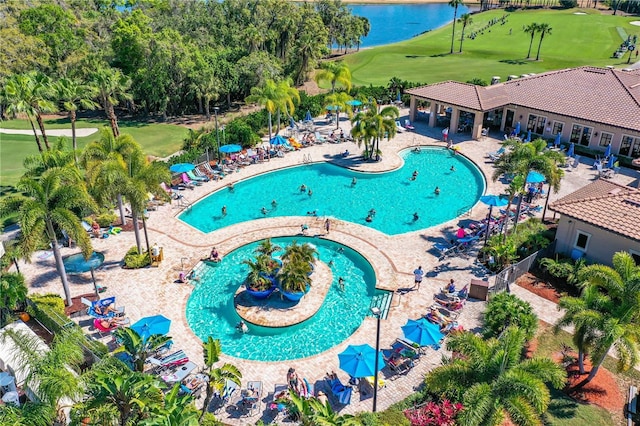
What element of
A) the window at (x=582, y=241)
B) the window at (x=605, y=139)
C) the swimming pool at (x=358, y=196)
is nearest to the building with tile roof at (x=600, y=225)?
the window at (x=582, y=241)

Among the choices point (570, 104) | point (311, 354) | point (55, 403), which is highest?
point (570, 104)

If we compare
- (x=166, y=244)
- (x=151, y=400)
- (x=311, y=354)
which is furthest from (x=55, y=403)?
(x=166, y=244)

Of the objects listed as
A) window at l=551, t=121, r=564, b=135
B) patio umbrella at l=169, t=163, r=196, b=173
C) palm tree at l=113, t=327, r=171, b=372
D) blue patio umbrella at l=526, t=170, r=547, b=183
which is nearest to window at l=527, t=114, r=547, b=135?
window at l=551, t=121, r=564, b=135

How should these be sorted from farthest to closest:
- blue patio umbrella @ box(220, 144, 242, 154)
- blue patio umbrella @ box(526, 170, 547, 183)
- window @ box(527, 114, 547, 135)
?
window @ box(527, 114, 547, 135) → blue patio umbrella @ box(220, 144, 242, 154) → blue patio umbrella @ box(526, 170, 547, 183)

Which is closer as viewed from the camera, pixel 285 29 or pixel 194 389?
pixel 194 389

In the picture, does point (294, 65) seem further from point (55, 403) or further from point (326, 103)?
point (55, 403)

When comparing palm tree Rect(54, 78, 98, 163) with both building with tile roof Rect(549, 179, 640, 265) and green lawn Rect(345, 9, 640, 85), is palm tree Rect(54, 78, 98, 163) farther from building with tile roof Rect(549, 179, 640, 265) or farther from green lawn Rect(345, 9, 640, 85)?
green lawn Rect(345, 9, 640, 85)

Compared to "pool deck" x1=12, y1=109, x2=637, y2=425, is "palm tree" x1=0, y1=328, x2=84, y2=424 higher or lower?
higher
